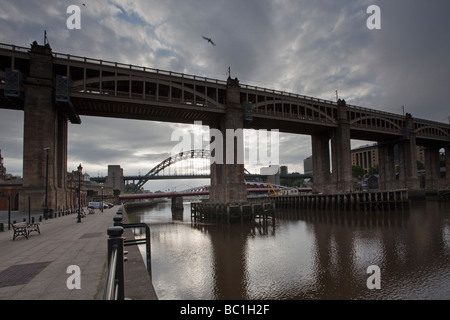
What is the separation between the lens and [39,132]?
1399 inches

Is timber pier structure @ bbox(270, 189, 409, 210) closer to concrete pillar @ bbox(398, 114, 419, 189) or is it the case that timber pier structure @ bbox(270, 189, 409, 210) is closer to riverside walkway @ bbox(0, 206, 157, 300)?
concrete pillar @ bbox(398, 114, 419, 189)

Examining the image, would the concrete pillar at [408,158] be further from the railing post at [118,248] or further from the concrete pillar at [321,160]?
the railing post at [118,248]

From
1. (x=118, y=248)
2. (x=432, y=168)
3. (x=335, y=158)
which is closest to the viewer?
(x=118, y=248)

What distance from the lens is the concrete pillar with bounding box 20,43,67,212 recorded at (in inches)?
1350

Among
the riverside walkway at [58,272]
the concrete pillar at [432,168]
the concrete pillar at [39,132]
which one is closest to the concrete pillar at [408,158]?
the concrete pillar at [432,168]

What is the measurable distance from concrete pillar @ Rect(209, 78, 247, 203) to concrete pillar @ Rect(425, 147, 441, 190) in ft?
252

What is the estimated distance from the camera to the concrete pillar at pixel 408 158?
76.1 metres

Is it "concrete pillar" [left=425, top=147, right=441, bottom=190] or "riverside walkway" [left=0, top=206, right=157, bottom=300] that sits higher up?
"concrete pillar" [left=425, top=147, right=441, bottom=190]

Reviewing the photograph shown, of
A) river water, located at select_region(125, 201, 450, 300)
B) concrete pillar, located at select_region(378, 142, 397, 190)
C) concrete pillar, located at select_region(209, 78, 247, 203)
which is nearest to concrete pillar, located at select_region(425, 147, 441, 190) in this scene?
concrete pillar, located at select_region(378, 142, 397, 190)

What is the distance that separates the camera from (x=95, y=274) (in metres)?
8.40

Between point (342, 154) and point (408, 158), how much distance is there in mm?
28676

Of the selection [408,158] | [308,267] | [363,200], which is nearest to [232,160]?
[363,200]

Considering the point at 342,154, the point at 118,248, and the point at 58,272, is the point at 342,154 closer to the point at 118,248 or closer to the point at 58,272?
the point at 58,272
